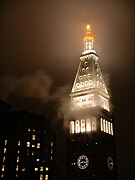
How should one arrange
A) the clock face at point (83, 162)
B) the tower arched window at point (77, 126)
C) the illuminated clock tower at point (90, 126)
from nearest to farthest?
the clock face at point (83, 162) < the illuminated clock tower at point (90, 126) < the tower arched window at point (77, 126)

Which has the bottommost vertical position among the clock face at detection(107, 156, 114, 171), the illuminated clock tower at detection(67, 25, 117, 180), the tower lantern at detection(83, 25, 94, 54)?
the clock face at detection(107, 156, 114, 171)

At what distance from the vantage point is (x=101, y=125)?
97.0m

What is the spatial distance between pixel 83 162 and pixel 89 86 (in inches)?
1113

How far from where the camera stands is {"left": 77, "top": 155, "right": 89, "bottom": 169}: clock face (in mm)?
89625

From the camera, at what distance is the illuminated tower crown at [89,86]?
101 meters

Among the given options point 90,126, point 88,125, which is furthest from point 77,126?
point 90,126

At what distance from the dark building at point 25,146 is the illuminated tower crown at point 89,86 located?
3276 cm

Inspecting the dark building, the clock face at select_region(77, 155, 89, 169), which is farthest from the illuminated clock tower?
the dark building

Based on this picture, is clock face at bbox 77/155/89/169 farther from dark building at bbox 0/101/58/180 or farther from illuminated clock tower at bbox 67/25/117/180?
dark building at bbox 0/101/58/180

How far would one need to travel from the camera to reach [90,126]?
319ft

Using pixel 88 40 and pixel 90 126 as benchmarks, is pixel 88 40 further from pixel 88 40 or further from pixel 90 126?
pixel 90 126

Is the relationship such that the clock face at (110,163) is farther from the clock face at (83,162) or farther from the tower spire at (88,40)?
the tower spire at (88,40)

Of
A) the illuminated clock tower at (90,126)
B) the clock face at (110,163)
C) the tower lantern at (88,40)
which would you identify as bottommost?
the clock face at (110,163)

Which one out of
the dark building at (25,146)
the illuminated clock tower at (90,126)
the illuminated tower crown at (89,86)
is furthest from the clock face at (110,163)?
the dark building at (25,146)
